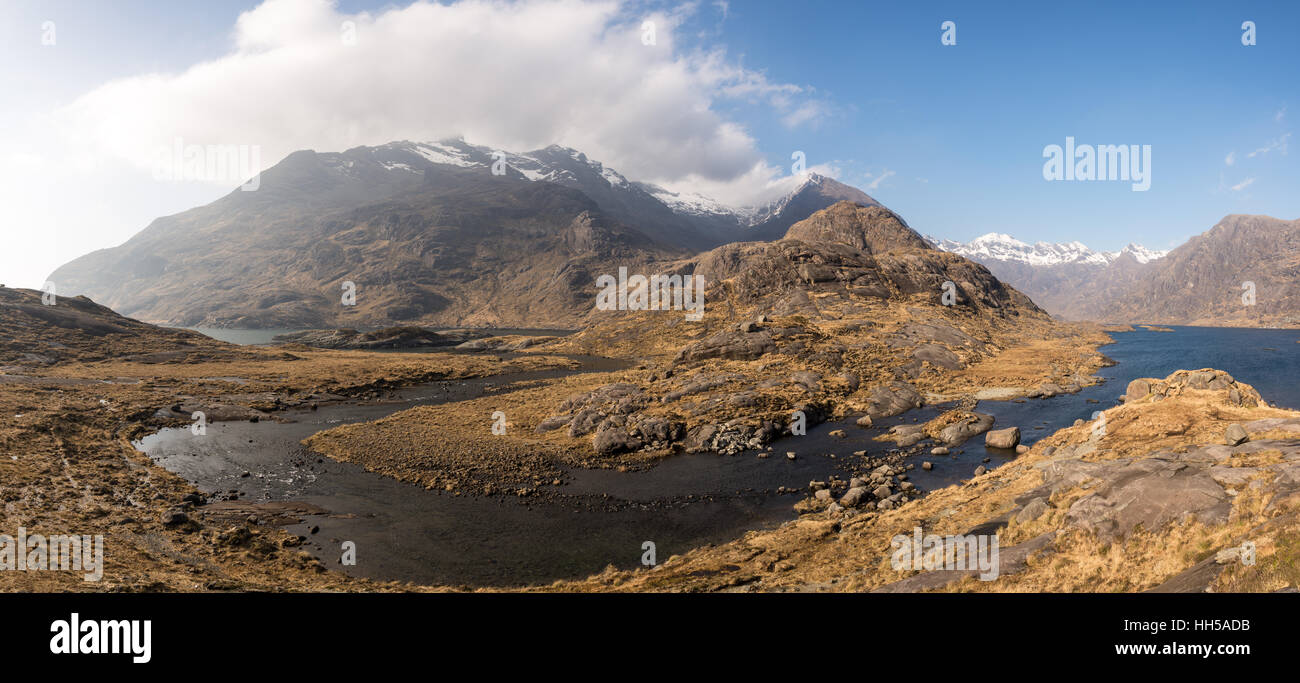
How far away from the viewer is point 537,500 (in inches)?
1205

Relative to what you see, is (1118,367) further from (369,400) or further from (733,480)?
(369,400)

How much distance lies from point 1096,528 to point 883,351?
53804 mm

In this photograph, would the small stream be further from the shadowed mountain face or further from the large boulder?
the shadowed mountain face

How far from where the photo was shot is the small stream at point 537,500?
945 inches

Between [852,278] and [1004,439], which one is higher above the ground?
[852,278]

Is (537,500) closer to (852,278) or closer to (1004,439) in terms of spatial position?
(1004,439)

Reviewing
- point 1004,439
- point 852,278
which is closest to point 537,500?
point 1004,439

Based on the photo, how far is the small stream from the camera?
24.0m

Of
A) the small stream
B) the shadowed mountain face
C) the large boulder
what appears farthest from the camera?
the shadowed mountain face

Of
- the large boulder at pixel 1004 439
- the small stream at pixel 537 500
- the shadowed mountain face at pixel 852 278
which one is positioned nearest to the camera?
the small stream at pixel 537 500

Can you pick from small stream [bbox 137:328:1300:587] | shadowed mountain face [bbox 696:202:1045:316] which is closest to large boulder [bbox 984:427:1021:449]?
small stream [bbox 137:328:1300:587]

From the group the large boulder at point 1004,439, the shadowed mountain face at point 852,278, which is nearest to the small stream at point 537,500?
the large boulder at point 1004,439

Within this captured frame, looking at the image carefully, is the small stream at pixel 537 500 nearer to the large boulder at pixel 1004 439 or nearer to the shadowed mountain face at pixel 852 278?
the large boulder at pixel 1004 439
